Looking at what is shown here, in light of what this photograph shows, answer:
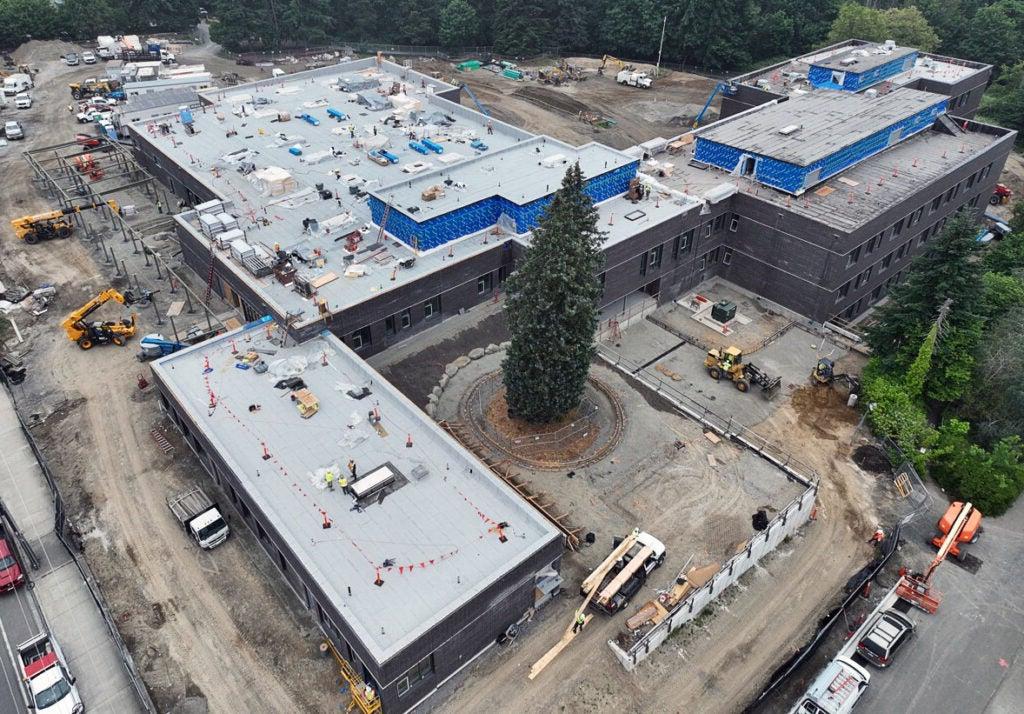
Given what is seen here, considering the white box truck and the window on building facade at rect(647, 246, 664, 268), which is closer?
the white box truck

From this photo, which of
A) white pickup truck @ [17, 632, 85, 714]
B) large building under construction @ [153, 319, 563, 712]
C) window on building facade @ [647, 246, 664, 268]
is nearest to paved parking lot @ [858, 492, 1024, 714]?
large building under construction @ [153, 319, 563, 712]

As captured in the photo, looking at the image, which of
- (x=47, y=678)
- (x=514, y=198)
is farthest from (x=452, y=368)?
(x=47, y=678)

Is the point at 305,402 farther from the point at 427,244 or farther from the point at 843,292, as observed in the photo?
the point at 843,292

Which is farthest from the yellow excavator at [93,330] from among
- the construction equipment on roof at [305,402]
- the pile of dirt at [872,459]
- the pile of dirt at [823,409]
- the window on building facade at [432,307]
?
the pile of dirt at [872,459]

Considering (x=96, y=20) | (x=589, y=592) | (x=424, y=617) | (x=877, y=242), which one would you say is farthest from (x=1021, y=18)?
(x=96, y=20)

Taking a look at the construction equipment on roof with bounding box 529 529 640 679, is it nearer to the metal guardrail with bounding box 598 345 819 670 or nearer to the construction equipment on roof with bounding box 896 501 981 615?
the metal guardrail with bounding box 598 345 819 670

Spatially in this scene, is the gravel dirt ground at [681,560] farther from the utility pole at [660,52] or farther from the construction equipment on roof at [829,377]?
the utility pole at [660,52]
